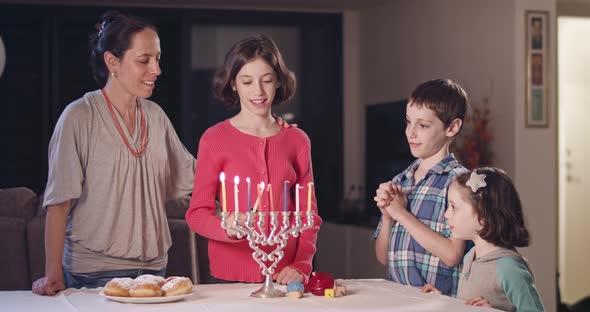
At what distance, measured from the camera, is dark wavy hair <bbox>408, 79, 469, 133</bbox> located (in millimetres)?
2564

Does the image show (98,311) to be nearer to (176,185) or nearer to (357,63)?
(176,185)

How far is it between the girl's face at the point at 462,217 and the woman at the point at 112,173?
0.80 meters

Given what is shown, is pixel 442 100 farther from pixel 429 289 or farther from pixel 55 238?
pixel 55 238

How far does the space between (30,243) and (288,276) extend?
2.29 meters

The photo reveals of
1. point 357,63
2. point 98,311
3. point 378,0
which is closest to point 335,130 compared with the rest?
point 357,63

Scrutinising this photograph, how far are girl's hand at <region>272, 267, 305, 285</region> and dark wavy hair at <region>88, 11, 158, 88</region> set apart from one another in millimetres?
768

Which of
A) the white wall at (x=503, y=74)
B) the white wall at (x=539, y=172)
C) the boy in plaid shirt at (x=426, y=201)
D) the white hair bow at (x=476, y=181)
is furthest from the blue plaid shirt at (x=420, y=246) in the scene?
the white wall at (x=539, y=172)

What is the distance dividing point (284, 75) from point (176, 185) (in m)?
0.48

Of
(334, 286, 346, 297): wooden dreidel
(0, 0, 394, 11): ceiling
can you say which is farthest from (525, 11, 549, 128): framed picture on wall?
(334, 286, 346, 297): wooden dreidel

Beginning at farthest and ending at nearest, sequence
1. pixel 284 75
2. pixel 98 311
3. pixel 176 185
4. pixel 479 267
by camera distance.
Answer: pixel 176 185, pixel 284 75, pixel 479 267, pixel 98 311

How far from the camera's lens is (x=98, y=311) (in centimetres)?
196

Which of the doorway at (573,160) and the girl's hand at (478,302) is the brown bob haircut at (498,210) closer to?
the girl's hand at (478,302)

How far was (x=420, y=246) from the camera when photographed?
2527mm

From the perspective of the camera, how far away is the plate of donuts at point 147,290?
2.06 meters
